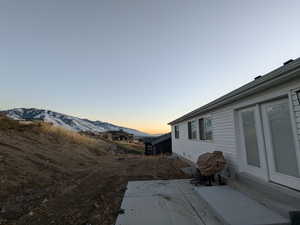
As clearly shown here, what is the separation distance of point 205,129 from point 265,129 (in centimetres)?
341

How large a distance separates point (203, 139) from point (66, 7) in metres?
8.84

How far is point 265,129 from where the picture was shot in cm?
361

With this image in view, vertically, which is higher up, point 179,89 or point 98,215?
point 179,89

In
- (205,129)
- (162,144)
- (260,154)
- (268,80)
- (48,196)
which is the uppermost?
(268,80)

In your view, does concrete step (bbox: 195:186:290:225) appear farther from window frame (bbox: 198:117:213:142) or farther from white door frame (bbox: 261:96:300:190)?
window frame (bbox: 198:117:213:142)

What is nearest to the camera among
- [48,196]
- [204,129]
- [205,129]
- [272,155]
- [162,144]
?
[272,155]

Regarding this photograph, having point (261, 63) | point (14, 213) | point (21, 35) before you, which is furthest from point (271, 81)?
point (21, 35)

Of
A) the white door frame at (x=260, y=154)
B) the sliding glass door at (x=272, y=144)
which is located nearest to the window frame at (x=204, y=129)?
the sliding glass door at (x=272, y=144)

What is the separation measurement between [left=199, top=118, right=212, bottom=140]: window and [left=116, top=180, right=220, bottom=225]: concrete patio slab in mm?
2383

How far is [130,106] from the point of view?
2117 cm

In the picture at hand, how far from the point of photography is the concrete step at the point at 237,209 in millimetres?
2500

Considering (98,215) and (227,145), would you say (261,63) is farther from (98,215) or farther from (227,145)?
(98,215)

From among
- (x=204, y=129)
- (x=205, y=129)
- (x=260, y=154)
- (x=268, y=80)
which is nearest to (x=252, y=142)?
(x=260, y=154)

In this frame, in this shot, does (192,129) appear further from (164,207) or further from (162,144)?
(162,144)
